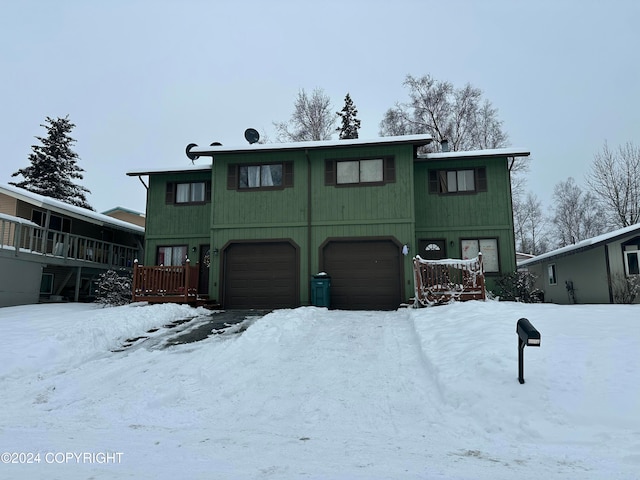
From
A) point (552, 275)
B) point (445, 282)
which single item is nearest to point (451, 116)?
point (552, 275)

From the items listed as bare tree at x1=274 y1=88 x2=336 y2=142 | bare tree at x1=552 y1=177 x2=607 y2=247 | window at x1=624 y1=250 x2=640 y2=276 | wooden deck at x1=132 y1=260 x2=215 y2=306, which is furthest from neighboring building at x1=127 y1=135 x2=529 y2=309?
bare tree at x1=552 y1=177 x2=607 y2=247

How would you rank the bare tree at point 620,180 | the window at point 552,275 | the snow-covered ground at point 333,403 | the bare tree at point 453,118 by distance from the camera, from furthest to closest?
the bare tree at point 453,118 → the bare tree at point 620,180 → the window at point 552,275 → the snow-covered ground at point 333,403

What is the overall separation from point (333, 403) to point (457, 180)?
39.2 ft

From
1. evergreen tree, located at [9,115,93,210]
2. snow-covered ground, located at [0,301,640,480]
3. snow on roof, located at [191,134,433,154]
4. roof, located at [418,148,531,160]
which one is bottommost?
snow-covered ground, located at [0,301,640,480]

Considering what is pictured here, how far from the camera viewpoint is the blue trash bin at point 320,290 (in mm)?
13422

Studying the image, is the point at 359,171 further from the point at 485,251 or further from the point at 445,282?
the point at 485,251

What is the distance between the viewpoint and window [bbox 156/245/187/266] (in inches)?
650

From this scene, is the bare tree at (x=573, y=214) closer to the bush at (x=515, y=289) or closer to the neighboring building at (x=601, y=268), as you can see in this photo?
the neighboring building at (x=601, y=268)

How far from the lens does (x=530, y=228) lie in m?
45.5

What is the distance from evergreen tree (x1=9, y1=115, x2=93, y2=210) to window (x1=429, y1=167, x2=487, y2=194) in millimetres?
25807

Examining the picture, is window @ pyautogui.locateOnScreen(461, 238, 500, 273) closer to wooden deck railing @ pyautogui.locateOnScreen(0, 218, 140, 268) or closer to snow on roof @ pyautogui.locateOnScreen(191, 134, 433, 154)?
snow on roof @ pyautogui.locateOnScreen(191, 134, 433, 154)

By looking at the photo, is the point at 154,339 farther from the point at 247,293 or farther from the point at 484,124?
the point at 484,124

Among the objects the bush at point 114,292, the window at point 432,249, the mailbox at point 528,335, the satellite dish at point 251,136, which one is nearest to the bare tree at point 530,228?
the window at point 432,249

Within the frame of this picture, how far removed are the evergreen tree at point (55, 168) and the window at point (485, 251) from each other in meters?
27.1
